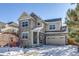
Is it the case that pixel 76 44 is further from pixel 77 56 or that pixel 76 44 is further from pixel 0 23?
pixel 0 23

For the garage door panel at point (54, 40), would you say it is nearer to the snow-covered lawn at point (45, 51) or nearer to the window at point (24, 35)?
the snow-covered lawn at point (45, 51)

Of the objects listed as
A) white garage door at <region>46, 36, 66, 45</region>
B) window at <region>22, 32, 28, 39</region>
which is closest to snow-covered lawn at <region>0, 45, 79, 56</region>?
white garage door at <region>46, 36, 66, 45</region>

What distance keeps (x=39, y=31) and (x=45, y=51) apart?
0.83ft

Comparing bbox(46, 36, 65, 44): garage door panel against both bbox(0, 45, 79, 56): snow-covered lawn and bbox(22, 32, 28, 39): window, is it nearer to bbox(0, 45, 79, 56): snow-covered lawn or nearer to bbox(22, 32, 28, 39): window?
bbox(0, 45, 79, 56): snow-covered lawn

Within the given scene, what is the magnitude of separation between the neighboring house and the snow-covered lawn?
0.06 metres

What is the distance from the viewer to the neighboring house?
341 centimetres

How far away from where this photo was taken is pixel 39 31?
11.2ft

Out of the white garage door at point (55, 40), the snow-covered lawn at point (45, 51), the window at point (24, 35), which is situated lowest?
the snow-covered lawn at point (45, 51)

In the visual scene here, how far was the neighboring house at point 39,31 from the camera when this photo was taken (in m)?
3.41

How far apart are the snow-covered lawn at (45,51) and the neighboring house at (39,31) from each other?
62 mm

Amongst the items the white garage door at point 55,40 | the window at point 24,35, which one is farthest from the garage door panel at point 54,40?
the window at point 24,35

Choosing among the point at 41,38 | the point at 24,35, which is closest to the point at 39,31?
the point at 41,38

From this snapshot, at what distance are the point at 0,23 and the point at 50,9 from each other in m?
0.62

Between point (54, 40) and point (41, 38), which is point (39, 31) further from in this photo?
point (54, 40)
